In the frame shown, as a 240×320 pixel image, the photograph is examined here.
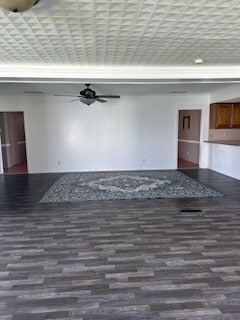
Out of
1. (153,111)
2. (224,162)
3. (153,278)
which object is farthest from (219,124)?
(153,278)

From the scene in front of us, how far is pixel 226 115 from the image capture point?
7.44 metres

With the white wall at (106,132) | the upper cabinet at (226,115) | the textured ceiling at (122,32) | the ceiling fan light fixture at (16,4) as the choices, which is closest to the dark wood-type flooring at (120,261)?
the ceiling fan light fixture at (16,4)

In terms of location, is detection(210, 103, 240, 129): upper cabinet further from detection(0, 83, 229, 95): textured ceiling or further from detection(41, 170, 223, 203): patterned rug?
detection(41, 170, 223, 203): patterned rug

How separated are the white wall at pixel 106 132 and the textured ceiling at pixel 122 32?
159 inches

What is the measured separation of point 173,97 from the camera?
782 cm

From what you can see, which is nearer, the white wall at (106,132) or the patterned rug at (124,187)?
the patterned rug at (124,187)

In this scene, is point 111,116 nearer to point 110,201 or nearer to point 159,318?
point 110,201

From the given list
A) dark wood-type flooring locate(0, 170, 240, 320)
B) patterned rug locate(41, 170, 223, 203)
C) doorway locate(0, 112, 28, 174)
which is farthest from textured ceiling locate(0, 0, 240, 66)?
doorway locate(0, 112, 28, 174)

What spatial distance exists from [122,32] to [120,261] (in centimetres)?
238

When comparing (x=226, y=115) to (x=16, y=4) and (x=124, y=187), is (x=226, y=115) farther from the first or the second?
(x=16, y=4)

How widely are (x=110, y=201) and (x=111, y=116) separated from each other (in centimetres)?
386

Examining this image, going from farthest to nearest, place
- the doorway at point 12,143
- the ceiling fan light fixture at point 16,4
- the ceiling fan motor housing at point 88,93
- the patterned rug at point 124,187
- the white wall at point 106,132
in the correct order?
the doorway at point 12,143 < the white wall at point 106,132 < the ceiling fan motor housing at point 88,93 < the patterned rug at point 124,187 < the ceiling fan light fixture at point 16,4

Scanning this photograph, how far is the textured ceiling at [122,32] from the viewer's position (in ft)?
6.64

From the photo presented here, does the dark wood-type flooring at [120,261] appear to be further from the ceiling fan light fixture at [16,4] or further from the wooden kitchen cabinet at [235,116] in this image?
the wooden kitchen cabinet at [235,116]
